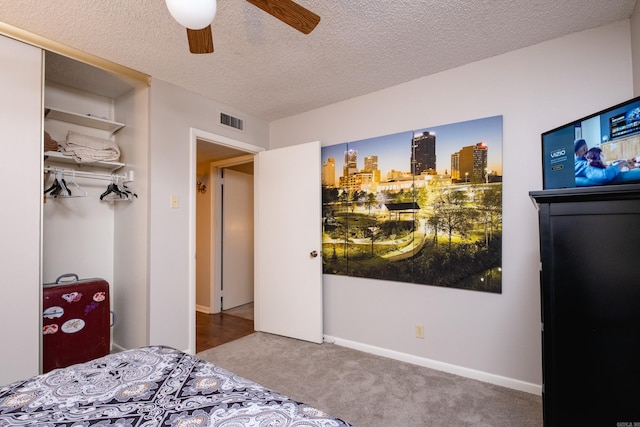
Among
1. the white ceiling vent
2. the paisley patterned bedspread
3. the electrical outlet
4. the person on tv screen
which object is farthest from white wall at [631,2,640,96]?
the white ceiling vent

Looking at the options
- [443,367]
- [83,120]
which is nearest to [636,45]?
[443,367]

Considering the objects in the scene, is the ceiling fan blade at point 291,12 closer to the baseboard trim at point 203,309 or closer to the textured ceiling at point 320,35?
the textured ceiling at point 320,35

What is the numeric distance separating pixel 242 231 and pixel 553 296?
14.0ft

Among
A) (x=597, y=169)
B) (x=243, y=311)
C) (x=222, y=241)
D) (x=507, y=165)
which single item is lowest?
(x=243, y=311)

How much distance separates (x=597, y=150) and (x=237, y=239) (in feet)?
13.9

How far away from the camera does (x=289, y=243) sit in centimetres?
336

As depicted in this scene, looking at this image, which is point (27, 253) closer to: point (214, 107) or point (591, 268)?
point (214, 107)

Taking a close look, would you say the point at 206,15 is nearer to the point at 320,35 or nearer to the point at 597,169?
the point at 320,35

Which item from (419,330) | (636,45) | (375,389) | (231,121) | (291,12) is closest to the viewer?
(291,12)

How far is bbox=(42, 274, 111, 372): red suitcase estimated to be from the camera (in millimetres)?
2258

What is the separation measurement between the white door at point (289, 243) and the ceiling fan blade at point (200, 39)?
1739 millimetres

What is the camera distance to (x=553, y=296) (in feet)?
3.62

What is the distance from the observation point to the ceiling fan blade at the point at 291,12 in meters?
1.28

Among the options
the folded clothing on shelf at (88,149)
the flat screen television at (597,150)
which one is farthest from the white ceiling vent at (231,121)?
the flat screen television at (597,150)
